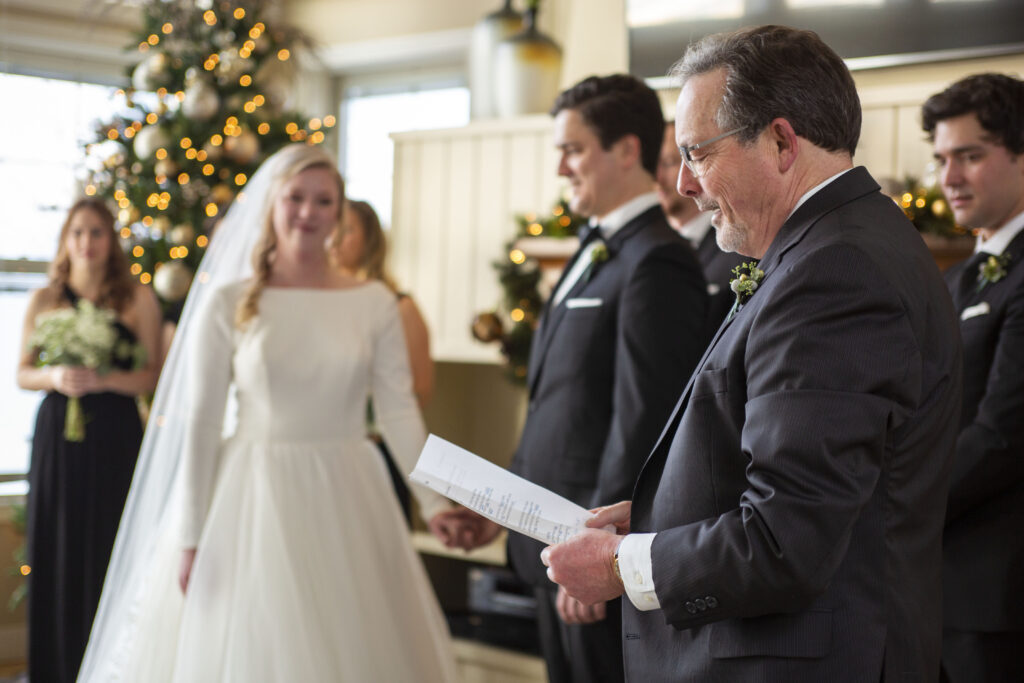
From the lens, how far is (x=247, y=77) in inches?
179

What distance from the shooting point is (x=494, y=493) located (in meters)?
1.41

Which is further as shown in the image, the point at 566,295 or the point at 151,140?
the point at 151,140

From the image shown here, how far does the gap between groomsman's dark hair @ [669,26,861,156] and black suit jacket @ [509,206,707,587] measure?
0.80 meters

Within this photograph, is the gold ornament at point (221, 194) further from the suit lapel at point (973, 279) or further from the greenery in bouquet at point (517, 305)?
the suit lapel at point (973, 279)

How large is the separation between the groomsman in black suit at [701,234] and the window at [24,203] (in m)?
3.10

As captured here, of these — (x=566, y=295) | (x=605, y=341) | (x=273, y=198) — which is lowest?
(x=605, y=341)

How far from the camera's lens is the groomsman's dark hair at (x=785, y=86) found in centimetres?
122

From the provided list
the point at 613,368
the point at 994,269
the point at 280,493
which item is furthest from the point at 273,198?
the point at 994,269

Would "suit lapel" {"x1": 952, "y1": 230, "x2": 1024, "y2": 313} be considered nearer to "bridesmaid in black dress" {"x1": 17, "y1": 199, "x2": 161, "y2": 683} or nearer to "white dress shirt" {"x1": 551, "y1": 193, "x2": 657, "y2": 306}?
"white dress shirt" {"x1": 551, "y1": 193, "x2": 657, "y2": 306}

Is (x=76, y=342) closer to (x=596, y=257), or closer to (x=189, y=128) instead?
(x=189, y=128)

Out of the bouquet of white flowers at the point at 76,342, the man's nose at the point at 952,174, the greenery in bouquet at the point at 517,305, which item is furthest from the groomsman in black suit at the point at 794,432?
the bouquet of white flowers at the point at 76,342

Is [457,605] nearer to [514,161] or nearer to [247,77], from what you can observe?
[514,161]

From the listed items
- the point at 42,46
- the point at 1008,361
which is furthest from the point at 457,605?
the point at 42,46

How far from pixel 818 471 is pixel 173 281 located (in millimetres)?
3549
